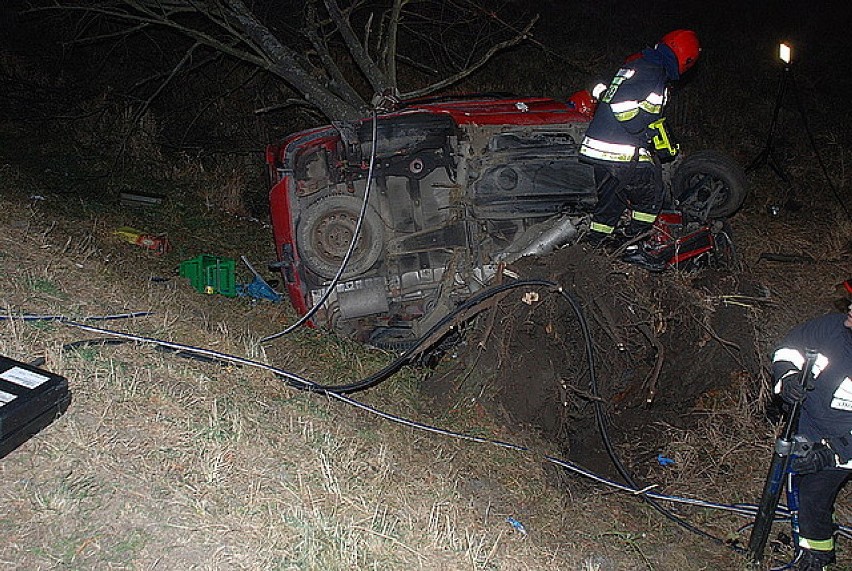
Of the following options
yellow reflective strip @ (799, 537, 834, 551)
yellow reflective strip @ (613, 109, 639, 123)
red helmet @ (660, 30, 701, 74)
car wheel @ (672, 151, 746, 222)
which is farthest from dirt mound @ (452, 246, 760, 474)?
red helmet @ (660, 30, 701, 74)

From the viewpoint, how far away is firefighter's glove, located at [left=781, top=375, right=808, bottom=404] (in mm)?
3516

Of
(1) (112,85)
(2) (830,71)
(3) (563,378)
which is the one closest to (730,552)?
(3) (563,378)

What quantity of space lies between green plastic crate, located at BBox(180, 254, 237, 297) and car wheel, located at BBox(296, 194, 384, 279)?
1369mm

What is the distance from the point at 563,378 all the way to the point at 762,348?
1549mm

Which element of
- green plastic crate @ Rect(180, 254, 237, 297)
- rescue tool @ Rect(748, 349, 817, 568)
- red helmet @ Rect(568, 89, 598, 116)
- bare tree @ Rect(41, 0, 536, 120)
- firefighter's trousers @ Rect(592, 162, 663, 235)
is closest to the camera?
rescue tool @ Rect(748, 349, 817, 568)

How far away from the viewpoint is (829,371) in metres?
3.74

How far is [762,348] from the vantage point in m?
5.37

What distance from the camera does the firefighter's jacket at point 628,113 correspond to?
535cm

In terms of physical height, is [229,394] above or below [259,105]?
below

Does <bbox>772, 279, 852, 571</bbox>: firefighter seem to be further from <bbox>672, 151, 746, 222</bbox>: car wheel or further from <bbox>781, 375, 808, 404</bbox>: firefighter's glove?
<bbox>672, 151, 746, 222</bbox>: car wheel

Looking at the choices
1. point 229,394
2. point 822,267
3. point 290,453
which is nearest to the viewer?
point 290,453

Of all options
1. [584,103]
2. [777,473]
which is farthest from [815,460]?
[584,103]

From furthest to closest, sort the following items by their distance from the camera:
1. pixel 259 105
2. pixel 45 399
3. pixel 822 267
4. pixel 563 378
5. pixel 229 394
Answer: pixel 259 105 → pixel 822 267 → pixel 563 378 → pixel 229 394 → pixel 45 399

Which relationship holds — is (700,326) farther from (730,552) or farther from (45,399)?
(45,399)
